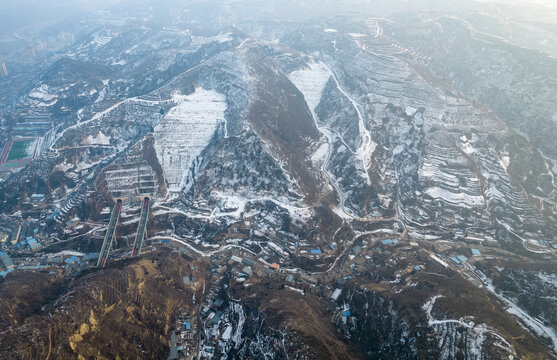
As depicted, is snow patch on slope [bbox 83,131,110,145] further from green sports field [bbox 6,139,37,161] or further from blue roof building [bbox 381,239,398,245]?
blue roof building [bbox 381,239,398,245]

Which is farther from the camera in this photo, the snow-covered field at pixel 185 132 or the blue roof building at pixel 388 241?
the snow-covered field at pixel 185 132

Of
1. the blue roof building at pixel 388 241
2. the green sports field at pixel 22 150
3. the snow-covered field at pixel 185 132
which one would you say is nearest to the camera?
the blue roof building at pixel 388 241

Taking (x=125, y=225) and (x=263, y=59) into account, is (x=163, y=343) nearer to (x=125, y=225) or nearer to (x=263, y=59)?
(x=125, y=225)

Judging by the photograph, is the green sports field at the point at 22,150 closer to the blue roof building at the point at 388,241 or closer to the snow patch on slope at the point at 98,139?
the snow patch on slope at the point at 98,139

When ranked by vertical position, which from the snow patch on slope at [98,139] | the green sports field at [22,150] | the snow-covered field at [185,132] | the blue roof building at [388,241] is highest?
the snow-covered field at [185,132]

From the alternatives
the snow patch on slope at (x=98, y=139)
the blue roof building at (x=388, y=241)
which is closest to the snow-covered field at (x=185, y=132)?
the snow patch on slope at (x=98, y=139)

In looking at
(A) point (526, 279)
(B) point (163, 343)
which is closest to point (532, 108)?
(A) point (526, 279)
